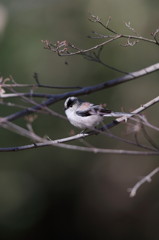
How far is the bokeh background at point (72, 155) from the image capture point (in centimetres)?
801

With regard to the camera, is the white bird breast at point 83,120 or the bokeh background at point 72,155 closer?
the white bird breast at point 83,120

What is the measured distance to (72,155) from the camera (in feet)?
28.5

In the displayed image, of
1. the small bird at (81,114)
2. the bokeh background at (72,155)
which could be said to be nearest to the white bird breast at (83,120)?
the small bird at (81,114)

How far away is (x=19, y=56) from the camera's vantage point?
8359 millimetres

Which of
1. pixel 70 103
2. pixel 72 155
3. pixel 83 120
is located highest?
pixel 72 155

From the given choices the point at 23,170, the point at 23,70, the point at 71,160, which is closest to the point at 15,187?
the point at 23,170

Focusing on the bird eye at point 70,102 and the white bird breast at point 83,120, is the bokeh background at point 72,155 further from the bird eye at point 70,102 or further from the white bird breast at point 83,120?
the white bird breast at point 83,120

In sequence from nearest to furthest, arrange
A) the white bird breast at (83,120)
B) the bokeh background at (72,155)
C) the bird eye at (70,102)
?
the white bird breast at (83,120)
the bird eye at (70,102)
the bokeh background at (72,155)

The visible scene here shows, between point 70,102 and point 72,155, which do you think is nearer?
point 70,102

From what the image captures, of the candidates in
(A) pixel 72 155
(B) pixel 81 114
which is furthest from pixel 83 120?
(A) pixel 72 155

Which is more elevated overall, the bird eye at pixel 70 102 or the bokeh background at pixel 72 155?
the bokeh background at pixel 72 155

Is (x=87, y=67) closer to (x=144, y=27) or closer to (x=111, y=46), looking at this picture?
(x=111, y=46)

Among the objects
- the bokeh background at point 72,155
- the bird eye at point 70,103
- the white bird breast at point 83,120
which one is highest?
the bokeh background at point 72,155

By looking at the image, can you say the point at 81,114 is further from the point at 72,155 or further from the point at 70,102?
the point at 72,155
